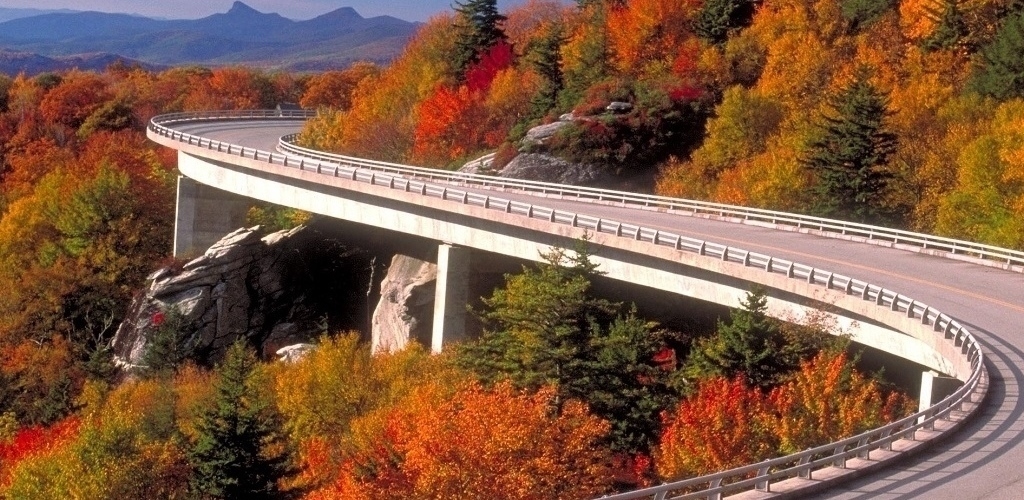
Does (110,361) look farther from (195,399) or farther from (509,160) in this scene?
(509,160)

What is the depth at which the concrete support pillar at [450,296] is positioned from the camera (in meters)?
45.1

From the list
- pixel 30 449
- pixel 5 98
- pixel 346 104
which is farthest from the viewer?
pixel 346 104

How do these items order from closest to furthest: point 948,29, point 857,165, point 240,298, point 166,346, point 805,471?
1. point 805,471
2. point 857,165
3. point 166,346
4. point 240,298
5. point 948,29

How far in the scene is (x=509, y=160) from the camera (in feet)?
217

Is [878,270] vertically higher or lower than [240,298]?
higher

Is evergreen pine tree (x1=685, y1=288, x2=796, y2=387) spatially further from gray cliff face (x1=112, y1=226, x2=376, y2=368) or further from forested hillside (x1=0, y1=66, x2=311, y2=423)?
forested hillside (x1=0, y1=66, x2=311, y2=423)

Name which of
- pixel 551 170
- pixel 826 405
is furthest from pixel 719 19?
pixel 826 405

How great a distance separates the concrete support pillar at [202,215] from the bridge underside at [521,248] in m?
0.13

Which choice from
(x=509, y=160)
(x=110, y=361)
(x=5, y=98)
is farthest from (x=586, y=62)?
(x=5, y=98)

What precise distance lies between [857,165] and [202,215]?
35.7 meters

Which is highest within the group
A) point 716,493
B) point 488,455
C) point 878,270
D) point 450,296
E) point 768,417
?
point 716,493

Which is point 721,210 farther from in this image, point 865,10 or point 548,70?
point 548,70

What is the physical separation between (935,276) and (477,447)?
17.6m

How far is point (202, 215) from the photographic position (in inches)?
2559
